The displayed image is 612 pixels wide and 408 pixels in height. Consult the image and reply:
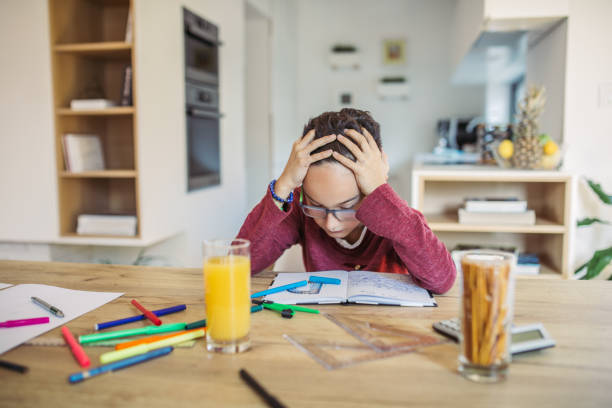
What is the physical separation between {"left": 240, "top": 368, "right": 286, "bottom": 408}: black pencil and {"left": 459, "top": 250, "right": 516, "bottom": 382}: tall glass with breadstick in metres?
0.25

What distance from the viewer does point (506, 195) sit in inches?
96.1

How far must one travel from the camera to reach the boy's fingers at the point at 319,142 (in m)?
1.02

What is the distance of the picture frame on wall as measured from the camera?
5547mm

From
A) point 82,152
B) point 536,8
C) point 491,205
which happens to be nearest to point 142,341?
point 491,205

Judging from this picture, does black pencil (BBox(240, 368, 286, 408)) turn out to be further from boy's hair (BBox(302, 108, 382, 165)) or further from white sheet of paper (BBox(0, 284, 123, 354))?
boy's hair (BBox(302, 108, 382, 165))

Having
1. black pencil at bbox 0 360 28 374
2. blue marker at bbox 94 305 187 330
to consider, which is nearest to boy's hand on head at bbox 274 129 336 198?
blue marker at bbox 94 305 187 330

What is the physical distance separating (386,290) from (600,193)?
69.8 inches

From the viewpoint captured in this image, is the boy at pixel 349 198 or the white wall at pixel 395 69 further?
the white wall at pixel 395 69

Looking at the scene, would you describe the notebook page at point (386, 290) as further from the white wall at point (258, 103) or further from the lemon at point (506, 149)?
the white wall at point (258, 103)

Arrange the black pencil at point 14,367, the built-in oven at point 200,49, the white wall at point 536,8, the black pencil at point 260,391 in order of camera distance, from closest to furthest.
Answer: the black pencil at point 260,391
the black pencil at point 14,367
the white wall at point 536,8
the built-in oven at point 200,49

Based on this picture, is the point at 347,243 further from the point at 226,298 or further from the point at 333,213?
the point at 226,298

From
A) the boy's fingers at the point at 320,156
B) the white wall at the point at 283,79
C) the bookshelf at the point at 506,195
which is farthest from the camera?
the white wall at the point at 283,79

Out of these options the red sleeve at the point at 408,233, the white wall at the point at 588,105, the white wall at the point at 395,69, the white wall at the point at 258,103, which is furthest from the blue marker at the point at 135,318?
the white wall at the point at 395,69

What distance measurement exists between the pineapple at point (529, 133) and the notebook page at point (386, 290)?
1456mm
